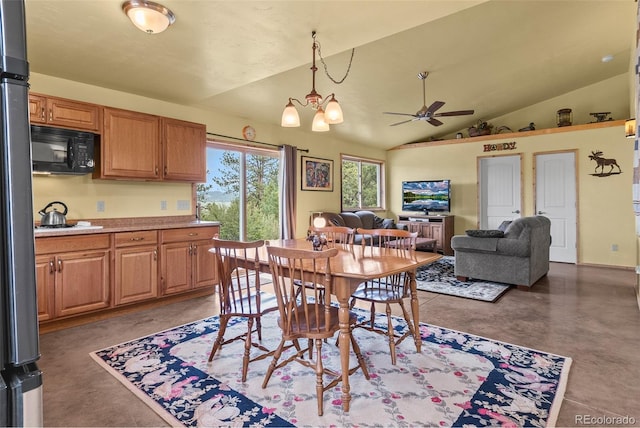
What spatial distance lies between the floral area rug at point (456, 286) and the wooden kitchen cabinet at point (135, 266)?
3.23m

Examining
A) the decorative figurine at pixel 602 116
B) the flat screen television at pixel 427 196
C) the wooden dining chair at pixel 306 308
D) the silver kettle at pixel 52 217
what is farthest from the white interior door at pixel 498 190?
the silver kettle at pixel 52 217

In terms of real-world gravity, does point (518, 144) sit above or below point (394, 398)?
above

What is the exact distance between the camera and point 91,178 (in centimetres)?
364

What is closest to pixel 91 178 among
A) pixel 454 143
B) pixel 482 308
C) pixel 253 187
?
pixel 253 187

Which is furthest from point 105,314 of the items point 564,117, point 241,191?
point 564,117

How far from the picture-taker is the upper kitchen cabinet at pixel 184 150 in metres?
3.99

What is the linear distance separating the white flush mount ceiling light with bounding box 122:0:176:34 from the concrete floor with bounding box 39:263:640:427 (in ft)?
7.96

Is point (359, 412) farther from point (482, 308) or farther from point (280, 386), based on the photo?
point (482, 308)

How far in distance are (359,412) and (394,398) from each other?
0.26m

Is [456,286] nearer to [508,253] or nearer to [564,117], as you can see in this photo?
[508,253]

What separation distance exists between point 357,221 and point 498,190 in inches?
123

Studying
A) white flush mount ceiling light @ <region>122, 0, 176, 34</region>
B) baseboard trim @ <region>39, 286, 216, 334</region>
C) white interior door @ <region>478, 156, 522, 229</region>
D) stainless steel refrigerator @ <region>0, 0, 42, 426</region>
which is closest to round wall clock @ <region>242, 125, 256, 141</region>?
baseboard trim @ <region>39, 286, 216, 334</region>

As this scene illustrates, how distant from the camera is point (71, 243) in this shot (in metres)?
3.08

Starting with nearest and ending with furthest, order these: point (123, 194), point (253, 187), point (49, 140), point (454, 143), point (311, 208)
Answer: point (49, 140), point (123, 194), point (253, 187), point (311, 208), point (454, 143)
